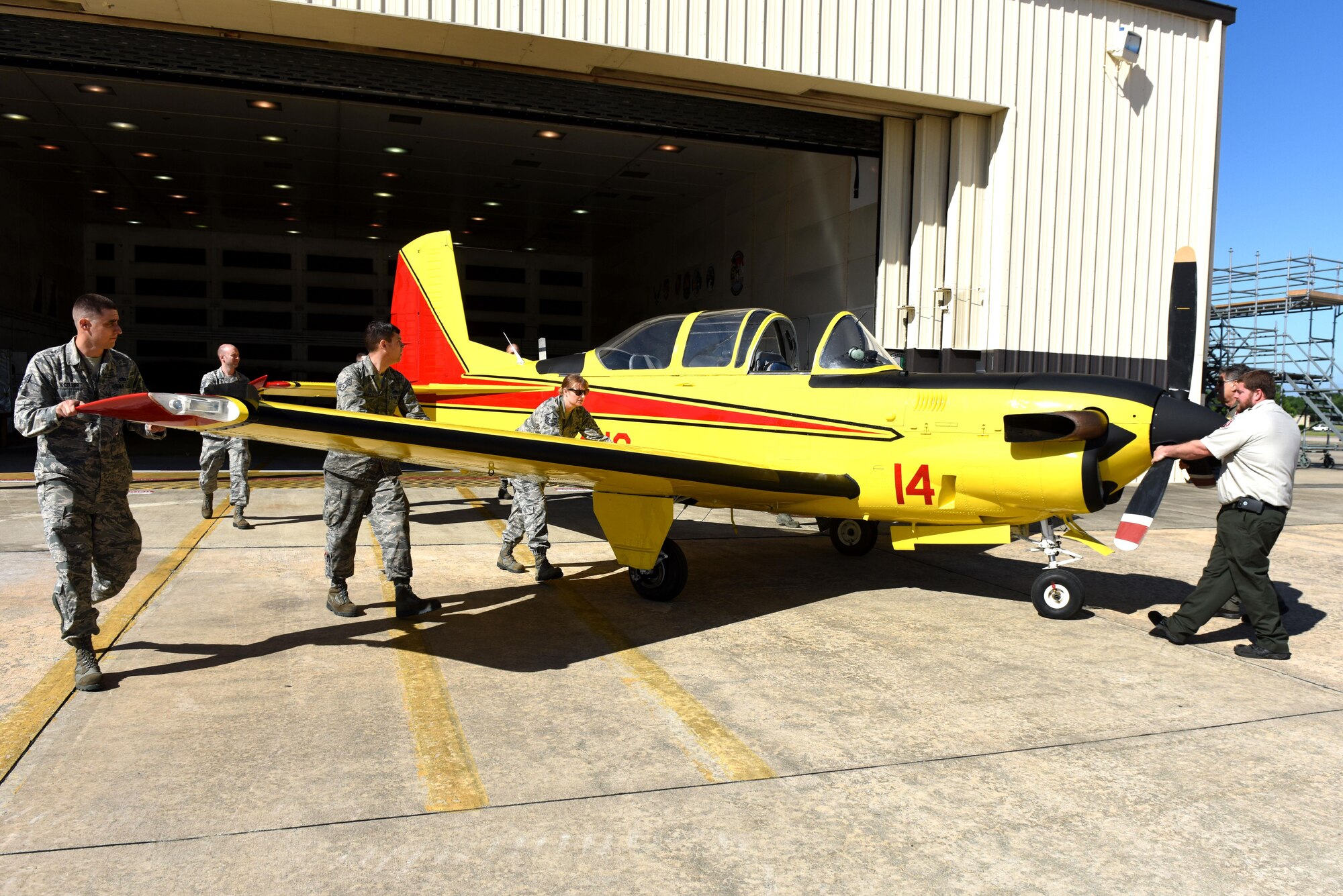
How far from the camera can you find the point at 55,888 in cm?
247

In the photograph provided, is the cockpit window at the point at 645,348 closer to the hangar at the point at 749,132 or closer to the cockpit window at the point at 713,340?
the cockpit window at the point at 713,340

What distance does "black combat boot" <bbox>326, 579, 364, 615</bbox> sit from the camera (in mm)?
5449

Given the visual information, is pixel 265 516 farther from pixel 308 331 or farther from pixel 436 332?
pixel 308 331

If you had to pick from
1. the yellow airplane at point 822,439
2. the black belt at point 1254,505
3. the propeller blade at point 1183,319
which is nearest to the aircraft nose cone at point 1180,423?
the yellow airplane at point 822,439

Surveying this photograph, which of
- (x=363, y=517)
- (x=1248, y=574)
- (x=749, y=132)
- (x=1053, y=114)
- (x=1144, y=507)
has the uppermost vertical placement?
(x=1053, y=114)

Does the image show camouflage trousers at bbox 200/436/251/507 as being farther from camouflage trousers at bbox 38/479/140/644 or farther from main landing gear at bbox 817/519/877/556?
main landing gear at bbox 817/519/877/556

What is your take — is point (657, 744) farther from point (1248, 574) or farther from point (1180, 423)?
point (1180, 423)

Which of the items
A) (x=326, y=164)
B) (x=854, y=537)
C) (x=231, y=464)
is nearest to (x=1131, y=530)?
(x=854, y=537)

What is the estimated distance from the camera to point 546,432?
655 centimetres

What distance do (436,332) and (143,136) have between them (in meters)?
12.0

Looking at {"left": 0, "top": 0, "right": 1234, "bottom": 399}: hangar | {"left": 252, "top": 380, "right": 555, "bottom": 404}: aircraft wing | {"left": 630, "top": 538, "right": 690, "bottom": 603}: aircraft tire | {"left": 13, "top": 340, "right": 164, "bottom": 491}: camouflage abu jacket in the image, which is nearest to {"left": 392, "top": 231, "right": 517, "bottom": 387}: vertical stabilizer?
{"left": 252, "top": 380, "right": 555, "bottom": 404}: aircraft wing

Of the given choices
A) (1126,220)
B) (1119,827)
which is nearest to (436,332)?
(1119,827)

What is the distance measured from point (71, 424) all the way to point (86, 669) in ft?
3.79

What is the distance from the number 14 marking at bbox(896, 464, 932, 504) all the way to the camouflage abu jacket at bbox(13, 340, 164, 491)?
173 inches
